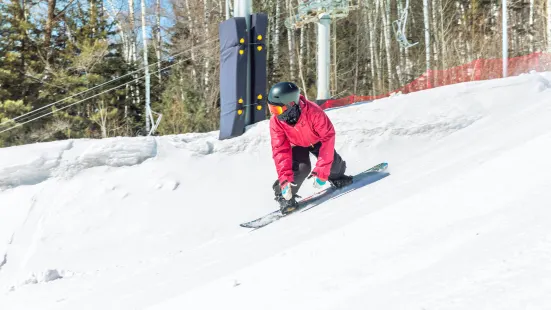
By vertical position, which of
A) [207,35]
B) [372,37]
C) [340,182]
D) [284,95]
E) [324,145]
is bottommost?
[340,182]

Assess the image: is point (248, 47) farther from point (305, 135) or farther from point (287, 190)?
point (287, 190)

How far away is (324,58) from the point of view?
10555mm

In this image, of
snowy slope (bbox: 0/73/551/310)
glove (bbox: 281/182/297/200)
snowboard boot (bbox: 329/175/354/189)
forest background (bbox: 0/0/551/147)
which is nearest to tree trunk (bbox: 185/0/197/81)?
forest background (bbox: 0/0/551/147)

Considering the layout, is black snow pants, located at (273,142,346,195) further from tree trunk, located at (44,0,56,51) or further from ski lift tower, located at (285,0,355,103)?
tree trunk, located at (44,0,56,51)

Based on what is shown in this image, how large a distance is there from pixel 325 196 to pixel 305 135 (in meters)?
0.72

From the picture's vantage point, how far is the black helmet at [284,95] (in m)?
4.40

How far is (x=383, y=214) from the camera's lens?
3096 millimetres

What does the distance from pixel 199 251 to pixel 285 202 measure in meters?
1.00

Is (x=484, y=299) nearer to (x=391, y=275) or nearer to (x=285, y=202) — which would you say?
(x=391, y=275)

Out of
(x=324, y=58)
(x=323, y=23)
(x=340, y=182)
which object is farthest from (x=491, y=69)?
(x=340, y=182)

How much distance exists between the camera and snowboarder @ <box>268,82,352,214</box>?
14.6 ft

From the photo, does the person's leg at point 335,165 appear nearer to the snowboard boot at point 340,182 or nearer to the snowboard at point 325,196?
the snowboard boot at point 340,182

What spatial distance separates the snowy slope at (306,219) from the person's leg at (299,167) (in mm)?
425

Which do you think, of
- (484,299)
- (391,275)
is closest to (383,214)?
(391,275)
